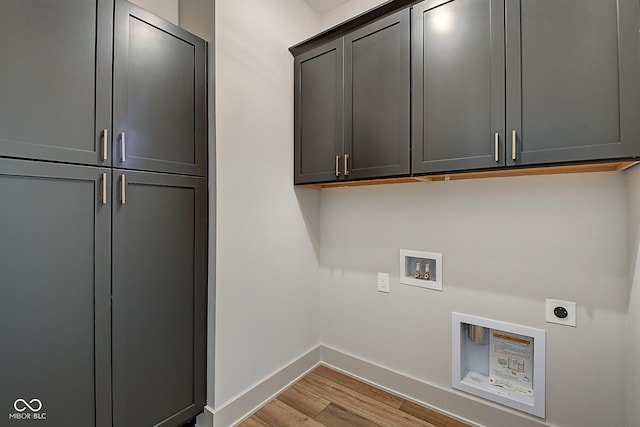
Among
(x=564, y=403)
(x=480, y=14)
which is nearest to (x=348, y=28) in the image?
(x=480, y=14)

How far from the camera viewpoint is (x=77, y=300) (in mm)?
1269

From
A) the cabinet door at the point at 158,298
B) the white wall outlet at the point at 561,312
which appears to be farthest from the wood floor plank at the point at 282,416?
the white wall outlet at the point at 561,312

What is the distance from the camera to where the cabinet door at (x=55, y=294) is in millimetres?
1113

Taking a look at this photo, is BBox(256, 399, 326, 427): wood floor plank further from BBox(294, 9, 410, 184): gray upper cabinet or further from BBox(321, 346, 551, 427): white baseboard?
BBox(294, 9, 410, 184): gray upper cabinet

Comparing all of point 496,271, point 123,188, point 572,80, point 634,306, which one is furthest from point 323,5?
point 634,306

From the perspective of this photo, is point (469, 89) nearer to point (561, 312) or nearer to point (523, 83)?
point (523, 83)

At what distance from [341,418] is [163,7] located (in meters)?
2.79

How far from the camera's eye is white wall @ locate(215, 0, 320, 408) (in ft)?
5.76

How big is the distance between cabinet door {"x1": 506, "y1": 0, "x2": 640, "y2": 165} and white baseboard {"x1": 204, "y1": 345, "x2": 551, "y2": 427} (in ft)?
4.76

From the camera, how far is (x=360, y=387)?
85.6 inches

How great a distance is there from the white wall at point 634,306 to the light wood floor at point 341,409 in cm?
83

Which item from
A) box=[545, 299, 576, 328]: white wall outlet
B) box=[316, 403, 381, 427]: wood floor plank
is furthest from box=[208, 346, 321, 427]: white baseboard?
box=[545, 299, 576, 328]: white wall outlet

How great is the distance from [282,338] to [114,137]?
1.65 meters

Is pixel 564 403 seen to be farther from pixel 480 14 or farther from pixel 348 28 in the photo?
pixel 348 28
